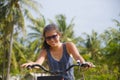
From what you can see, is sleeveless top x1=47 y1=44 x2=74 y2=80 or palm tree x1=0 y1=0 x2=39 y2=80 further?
palm tree x1=0 y1=0 x2=39 y2=80

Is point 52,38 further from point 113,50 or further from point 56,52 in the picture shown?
point 113,50

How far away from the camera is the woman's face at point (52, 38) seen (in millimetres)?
3160

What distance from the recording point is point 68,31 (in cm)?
3722

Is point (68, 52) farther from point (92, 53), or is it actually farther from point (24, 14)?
point (92, 53)

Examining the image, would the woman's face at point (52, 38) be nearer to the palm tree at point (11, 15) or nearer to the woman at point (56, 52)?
the woman at point (56, 52)

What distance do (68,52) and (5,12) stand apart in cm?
2650

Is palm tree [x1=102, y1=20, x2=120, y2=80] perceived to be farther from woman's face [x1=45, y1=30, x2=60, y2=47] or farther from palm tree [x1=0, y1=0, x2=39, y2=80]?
woman's face [x1=45, y1=30, x2=60, y2=47]

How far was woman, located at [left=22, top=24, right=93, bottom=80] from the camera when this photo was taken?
10.3 ft

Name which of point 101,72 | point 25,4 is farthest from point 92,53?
point 25,4

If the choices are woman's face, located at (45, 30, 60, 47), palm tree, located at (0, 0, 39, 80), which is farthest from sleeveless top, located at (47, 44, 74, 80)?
palm tree, located at (0, 0, 39, 80)

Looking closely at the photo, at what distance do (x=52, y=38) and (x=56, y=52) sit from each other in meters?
0.13

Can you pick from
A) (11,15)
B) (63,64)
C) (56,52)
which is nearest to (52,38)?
(56,52)

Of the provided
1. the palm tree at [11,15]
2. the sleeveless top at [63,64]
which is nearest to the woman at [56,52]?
the sleeveless top at [63,64]

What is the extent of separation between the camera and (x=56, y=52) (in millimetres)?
3207
